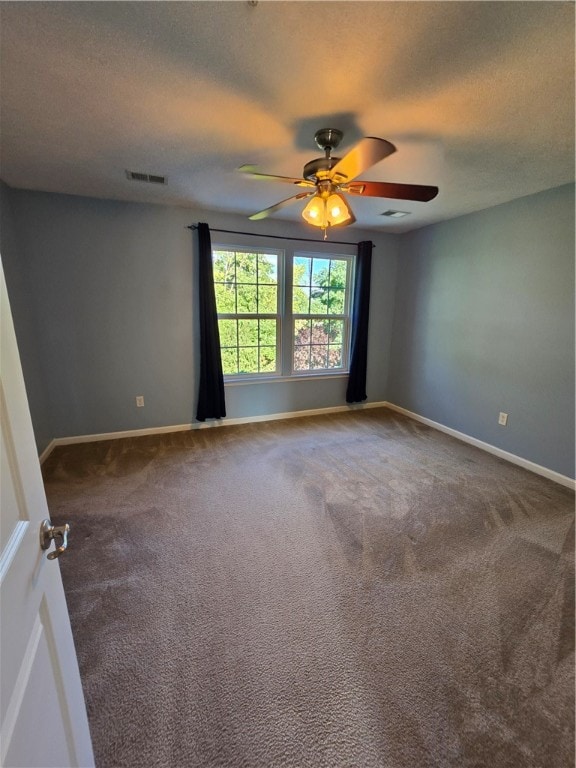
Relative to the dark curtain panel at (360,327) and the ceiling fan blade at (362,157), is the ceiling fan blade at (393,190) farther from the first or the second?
the dark curtain panel at (360,327)

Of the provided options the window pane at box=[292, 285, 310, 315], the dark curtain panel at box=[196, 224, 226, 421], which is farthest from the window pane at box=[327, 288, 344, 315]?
the dark curtain panel at box=[196, 224, 226, 421]

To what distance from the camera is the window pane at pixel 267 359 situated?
3.96 metres

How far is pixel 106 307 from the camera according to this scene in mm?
3211

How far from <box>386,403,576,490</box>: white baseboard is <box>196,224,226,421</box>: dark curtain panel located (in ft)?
8.18

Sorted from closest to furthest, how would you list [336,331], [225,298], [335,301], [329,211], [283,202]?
1. [329,211]
2. [283,202]
3. [225,298]
4. [335,301]
5. [336,331]

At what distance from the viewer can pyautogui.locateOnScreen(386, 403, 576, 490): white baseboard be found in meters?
2.70

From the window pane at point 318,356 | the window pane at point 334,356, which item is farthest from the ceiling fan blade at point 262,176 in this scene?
the window pane at point 334,356

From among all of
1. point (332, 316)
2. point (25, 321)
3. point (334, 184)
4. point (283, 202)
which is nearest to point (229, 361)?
point (332, 316)

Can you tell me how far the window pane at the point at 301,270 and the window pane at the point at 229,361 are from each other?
1.14 m

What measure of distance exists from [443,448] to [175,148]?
3426 mm

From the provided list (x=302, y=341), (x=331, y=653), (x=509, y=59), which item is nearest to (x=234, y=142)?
(x=509, y=59)

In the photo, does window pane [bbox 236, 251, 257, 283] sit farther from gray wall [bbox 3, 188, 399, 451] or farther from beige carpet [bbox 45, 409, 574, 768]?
beige carpet [bbox 45, 409, 574, 768]

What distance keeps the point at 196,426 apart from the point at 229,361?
0.85 m

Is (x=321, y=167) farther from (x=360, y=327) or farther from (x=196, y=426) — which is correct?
(x=196, y=426)
